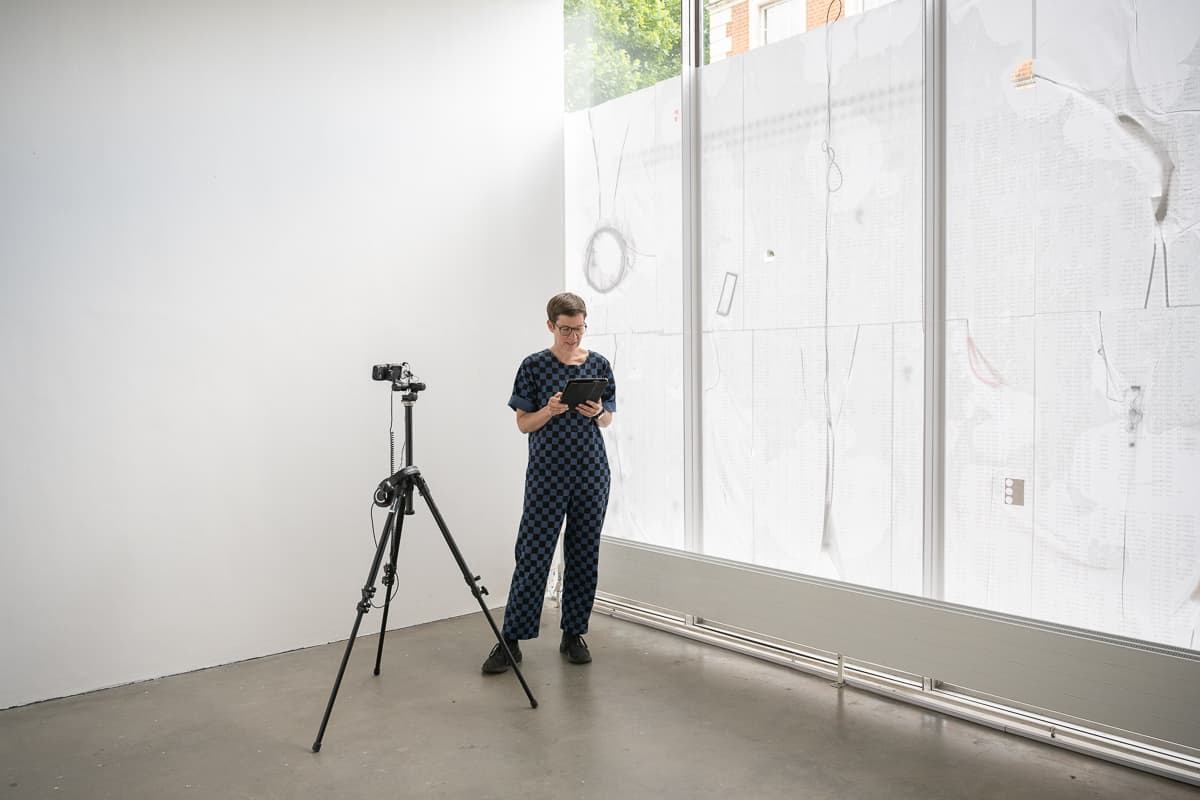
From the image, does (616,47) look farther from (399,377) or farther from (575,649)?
(575,649)

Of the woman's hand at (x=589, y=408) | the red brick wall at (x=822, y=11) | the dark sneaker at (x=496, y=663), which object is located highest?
the red brick wall at (x=822, y=11)

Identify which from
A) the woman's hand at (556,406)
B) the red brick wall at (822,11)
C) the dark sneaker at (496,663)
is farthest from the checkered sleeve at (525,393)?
the red brick wall at (822,11)

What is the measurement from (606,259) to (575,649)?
203cm

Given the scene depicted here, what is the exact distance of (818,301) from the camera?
3586 mm

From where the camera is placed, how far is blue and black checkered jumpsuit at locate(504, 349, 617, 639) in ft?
12.0

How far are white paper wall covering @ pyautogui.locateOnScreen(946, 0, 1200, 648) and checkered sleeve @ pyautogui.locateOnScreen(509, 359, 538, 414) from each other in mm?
1631

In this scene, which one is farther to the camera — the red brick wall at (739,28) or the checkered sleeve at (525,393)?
the red brick wall at (739,28)

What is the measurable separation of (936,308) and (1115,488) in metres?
0.85

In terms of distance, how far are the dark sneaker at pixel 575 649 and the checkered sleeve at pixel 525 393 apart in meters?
1.03

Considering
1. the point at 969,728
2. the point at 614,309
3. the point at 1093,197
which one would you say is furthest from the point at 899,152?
the point at 969,728

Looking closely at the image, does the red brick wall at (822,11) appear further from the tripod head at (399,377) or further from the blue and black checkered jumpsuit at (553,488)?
the tripod head at (399,377)

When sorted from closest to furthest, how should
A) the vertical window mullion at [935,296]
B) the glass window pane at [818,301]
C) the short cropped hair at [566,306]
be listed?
the vertical window mullion at [935,296] < the glass window pane at [818,301] < the short cropped hair at [566,306]

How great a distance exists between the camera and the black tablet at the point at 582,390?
3.42m

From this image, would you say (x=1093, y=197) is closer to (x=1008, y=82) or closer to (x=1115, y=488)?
(x=1008, y=82)
